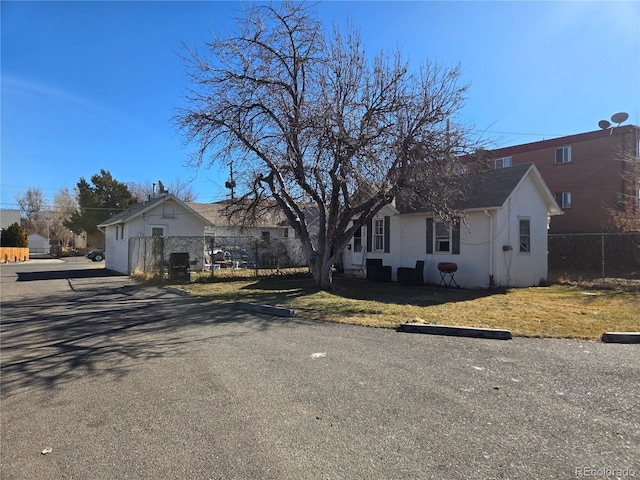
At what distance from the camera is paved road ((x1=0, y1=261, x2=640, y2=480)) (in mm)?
3277

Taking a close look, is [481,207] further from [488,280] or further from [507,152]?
[507,152]

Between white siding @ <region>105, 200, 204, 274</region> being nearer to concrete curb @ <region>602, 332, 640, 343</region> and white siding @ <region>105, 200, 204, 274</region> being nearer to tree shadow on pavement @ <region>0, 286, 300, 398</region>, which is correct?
tree shadow on pavement @ <region>0, 286, 300, 398</region>

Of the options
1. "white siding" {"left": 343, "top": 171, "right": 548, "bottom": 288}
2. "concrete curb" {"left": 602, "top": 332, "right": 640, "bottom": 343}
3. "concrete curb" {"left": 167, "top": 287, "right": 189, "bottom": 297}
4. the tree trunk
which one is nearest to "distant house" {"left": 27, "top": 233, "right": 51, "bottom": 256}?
"concrete curb" {"left": 167, "top": 287, "right": 189, "bottom": 297}

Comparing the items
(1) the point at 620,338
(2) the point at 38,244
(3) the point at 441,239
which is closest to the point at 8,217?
(2) the point at 38,244

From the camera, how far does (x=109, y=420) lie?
13.7 ft

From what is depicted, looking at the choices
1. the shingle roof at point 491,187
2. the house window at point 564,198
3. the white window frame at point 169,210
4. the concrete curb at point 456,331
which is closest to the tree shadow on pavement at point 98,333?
the concrete curb at point 456,331

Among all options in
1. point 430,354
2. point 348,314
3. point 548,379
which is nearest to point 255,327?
point 348,314

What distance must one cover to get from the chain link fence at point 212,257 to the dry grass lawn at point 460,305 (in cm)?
208

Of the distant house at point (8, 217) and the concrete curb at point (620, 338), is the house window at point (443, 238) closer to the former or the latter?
the concrete curb at point (620, 338)

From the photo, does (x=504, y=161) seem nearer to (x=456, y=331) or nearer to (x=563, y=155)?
(x=563, y=155)

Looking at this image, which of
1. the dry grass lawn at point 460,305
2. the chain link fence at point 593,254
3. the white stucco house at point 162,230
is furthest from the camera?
the white stucco house at point 162,230

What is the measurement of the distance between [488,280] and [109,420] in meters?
13.7

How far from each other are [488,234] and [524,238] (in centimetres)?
214

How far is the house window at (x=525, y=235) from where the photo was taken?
1634 cm
